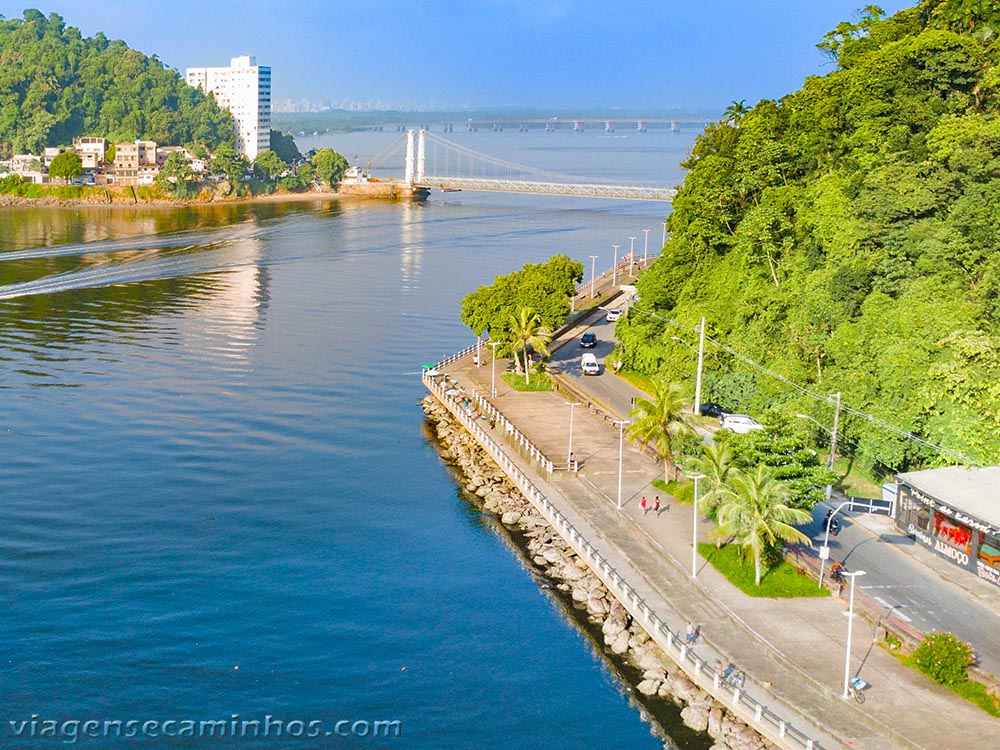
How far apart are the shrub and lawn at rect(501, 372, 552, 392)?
36303 millimetres

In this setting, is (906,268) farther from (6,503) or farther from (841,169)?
(6,503)

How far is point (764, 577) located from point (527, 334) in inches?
1176

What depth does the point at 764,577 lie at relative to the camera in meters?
39.8

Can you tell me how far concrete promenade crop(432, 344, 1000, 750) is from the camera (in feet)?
100

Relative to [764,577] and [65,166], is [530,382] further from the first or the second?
[65,166]

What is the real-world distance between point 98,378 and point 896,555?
52181 mm

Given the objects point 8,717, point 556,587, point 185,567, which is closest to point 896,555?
point 556,587

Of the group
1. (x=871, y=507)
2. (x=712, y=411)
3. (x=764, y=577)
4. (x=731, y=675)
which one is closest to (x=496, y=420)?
(x=712, y=411)

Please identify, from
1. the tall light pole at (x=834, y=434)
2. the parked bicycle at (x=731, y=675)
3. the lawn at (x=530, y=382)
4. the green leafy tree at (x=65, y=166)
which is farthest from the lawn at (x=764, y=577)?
the green leafy tree at (x=65, y=166)

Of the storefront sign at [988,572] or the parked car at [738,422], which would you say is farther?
the parked car at [738,422]

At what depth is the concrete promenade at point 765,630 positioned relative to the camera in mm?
30531

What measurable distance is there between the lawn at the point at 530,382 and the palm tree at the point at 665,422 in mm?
17593

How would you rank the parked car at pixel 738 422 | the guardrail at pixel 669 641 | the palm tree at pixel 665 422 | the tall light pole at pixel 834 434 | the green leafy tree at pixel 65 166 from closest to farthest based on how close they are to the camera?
the guardrail at pixel 669 641
the tall light pole at pixel 834 434
the palm tree at pixel 665 422
the parked car at pixel 738 422
the green leafy tree at pixel 65 166

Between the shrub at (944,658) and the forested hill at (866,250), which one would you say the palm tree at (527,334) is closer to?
the forested hill at (866,250)
